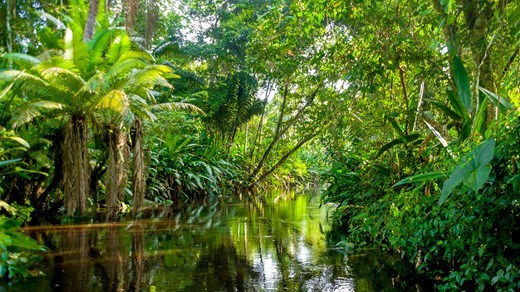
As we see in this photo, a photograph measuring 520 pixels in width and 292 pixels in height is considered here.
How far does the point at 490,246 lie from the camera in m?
3.13

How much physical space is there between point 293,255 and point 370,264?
959mm

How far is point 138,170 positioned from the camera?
9.63m

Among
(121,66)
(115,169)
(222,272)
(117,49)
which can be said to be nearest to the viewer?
(222,272)

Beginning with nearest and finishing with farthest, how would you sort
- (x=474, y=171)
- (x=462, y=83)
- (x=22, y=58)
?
(x=474, y=171), (x=462, y=83), (x=22, y=58)

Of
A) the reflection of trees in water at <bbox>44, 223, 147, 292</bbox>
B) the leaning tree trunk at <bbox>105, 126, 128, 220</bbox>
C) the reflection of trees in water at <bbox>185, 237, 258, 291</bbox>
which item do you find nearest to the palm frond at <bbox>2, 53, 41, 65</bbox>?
the leaning tree trunk at <bbox>105, 126, 128, 220</bbox>

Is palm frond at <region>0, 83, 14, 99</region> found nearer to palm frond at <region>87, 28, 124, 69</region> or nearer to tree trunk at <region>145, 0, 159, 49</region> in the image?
palm frond at <region>87, 28, 124, 69</region>

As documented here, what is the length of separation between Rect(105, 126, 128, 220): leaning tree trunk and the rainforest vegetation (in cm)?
3

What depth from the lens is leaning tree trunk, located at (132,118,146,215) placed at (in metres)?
9.65

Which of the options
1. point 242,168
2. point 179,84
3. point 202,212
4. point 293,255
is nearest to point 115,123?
point 202,212

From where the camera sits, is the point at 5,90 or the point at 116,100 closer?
the point at 5,90

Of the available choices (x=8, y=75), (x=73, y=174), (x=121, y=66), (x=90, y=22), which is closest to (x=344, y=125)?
(x=121, y=66)

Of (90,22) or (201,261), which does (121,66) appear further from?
(201,261)

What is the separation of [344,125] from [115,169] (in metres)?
4.94

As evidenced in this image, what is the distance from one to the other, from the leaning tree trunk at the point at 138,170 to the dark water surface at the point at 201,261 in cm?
160
